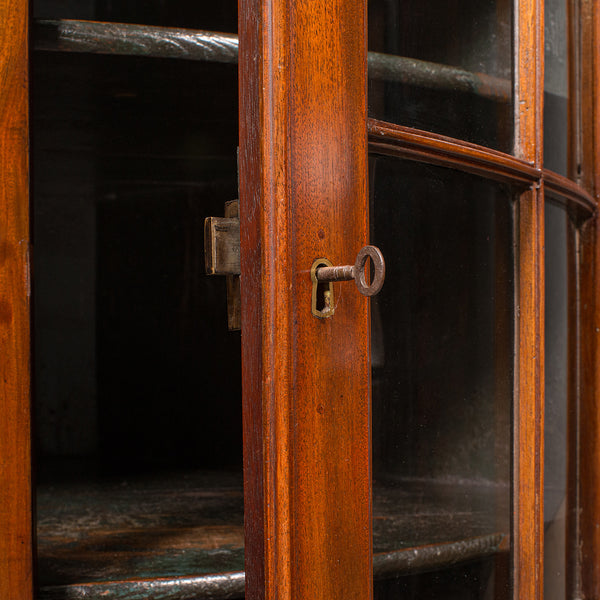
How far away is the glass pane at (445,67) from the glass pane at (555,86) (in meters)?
0.09

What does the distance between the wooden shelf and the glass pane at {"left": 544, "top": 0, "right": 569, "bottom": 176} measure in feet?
1.40

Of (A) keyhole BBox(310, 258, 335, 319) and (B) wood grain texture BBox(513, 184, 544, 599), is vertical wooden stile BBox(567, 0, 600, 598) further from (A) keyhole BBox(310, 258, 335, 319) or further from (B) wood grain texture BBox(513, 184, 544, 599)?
(A) keyhole BBox(310, 258, 335, 319)

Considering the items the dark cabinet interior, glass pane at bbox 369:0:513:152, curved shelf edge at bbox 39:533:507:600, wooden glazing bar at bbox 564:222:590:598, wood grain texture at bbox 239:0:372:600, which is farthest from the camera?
the dark cabinet interior

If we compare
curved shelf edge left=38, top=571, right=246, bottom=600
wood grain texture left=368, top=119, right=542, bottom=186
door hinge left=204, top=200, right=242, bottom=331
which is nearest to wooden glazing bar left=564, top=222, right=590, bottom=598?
wood grain texture left=368, top=119, right=542, bottom=186

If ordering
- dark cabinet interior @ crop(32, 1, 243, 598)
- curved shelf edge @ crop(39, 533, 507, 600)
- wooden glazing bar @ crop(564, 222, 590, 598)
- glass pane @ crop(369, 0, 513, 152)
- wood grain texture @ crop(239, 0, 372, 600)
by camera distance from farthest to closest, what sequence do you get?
dark cabinet interior @ crop(32, 1, 243, 598) → wooden glazing bar @ crop(564, 222, 590, 598) → curved shelf edge @ crop(39, 533, 507, 600) → glass pane @ crop(369, 0, 513, 152) → wood grain texture @ crop(239, 0, 372, 600)

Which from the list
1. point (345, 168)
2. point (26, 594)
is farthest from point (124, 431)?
point (345, 168)

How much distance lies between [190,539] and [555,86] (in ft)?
2.82

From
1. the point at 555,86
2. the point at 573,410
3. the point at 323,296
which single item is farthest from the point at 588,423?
the point at 323,296

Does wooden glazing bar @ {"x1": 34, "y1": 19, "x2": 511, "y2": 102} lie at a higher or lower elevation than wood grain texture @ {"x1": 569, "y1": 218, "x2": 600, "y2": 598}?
higher

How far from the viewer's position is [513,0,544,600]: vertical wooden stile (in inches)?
32.4

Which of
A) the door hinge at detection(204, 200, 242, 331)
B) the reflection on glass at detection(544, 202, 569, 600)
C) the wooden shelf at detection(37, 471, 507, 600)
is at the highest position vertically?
the door hinge at detection(204, 200, 242, 331)

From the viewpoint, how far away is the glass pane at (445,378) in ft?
2.41

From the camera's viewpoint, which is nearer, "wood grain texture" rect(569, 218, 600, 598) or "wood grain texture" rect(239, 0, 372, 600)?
"wood grain texture" rect(239, 0, 372, 600)

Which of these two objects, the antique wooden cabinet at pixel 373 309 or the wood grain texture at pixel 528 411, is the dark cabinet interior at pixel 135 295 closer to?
the antique wooden cabinet at pixel 373 309
